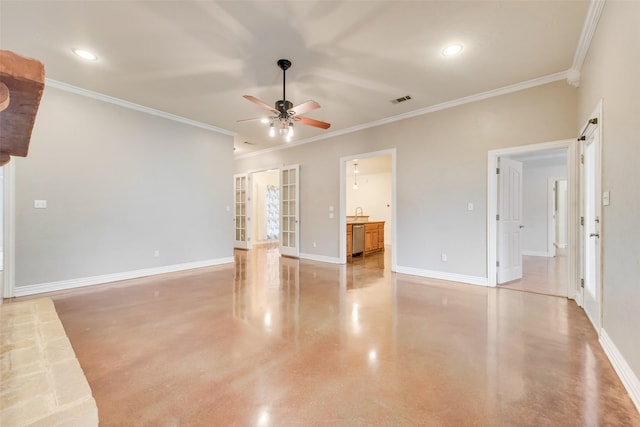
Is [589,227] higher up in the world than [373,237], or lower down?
higher up

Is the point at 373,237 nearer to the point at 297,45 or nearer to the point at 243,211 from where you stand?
the point at 243,211

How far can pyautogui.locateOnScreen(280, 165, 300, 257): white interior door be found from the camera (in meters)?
6.71

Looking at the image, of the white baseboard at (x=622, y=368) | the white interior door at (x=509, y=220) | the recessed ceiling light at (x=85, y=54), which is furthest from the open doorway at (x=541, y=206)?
Answer: the recessed ceiling light at (x=85, y=54)

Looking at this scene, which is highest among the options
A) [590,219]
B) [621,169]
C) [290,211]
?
[621,169]

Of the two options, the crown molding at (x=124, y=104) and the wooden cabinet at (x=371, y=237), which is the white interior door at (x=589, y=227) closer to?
the wooden cabinet at (x=371, y=237)

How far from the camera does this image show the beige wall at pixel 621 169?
1750 millimetres

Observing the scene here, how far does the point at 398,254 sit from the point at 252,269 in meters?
2.82

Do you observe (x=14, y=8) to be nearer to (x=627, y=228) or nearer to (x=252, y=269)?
(x=252, y=269)

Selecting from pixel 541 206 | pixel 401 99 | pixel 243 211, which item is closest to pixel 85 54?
pixel 401 99

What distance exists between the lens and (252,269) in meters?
5.36

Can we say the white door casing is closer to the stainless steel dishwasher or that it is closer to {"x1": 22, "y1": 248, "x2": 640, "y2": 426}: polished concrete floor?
{"x1": 22, "y1": 248, "x2": 640, "y2": 426}: polished concrete floor

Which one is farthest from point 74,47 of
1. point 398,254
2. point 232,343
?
point 398,254

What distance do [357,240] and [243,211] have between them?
3433 millimetres

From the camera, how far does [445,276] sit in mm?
Answer: 4508
